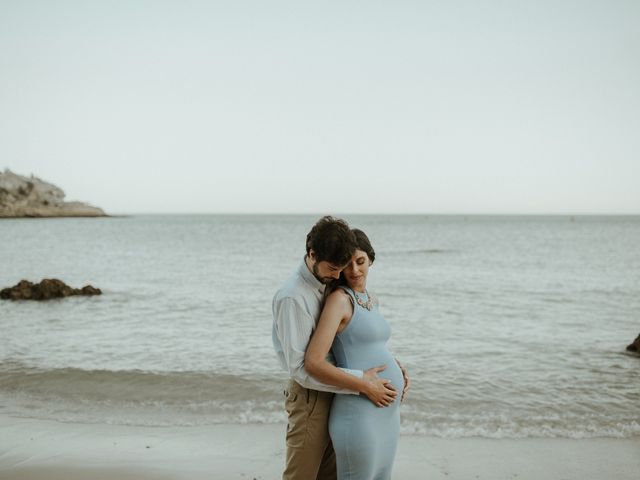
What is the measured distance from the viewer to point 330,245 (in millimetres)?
2574

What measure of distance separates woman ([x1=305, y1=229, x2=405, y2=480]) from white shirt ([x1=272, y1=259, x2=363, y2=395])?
0.06 metres

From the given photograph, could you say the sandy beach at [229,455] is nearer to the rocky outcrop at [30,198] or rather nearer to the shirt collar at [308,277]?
the shirt collar at [308,277]

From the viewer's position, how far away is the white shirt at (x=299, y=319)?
268cm

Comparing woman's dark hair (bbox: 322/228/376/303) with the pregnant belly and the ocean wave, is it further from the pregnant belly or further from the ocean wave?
the ocean wave

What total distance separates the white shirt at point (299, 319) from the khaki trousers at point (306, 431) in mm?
145

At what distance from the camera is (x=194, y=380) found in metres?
8.12

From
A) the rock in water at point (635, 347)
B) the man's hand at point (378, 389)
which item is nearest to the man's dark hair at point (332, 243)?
the man's hand at point (378, 389)

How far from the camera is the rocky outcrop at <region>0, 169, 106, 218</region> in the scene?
4719 inches

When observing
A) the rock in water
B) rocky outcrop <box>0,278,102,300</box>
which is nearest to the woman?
the rock in water

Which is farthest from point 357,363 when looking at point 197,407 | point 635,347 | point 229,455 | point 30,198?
point 30,198

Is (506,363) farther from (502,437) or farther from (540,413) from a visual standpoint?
(502,437)

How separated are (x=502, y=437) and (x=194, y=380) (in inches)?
173

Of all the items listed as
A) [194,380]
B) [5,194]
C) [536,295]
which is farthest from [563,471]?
[5,194]

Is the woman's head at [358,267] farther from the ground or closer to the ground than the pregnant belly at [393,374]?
farther from the ground
